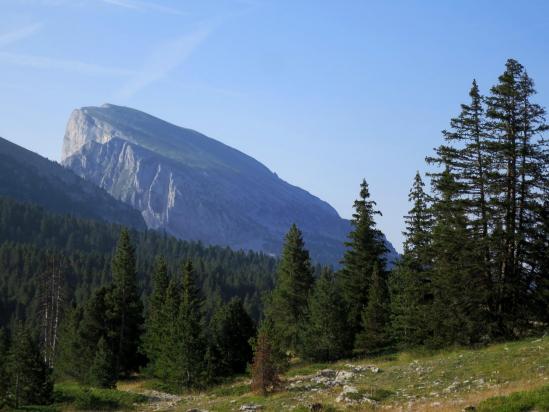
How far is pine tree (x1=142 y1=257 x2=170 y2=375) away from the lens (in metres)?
50.2

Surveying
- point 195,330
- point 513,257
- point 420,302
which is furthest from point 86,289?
point 513,257

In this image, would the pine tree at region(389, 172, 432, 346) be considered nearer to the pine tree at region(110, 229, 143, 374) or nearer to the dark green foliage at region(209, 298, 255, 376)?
the dark green foliage at region(209, 298, 255, 376)

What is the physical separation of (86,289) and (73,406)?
105 metres

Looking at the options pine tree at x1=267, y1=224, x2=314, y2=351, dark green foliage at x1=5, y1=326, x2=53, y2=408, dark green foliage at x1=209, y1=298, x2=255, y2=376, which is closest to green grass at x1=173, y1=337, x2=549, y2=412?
dark green foliage at x1=5, y1=326, x2=53, y2=408

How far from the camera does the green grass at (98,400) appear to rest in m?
35.1

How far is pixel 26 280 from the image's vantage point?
144 meters

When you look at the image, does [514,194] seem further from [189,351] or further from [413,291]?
[189,351]

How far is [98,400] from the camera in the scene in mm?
36219

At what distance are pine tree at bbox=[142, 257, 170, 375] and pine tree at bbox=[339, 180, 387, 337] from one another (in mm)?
16812

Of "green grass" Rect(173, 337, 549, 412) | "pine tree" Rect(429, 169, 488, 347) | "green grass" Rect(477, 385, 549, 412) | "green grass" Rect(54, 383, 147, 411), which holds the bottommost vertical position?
"green grass" Rect(54, 383, 147, 411)

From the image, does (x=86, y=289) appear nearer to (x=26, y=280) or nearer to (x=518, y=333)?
(x=26, y=280)

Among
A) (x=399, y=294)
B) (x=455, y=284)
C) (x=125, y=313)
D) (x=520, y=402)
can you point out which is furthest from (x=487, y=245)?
(x=125, y=313)

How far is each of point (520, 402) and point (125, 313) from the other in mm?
49111

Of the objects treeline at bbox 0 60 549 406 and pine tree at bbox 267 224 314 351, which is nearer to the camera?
treeline at bbox 0 60 549 406
